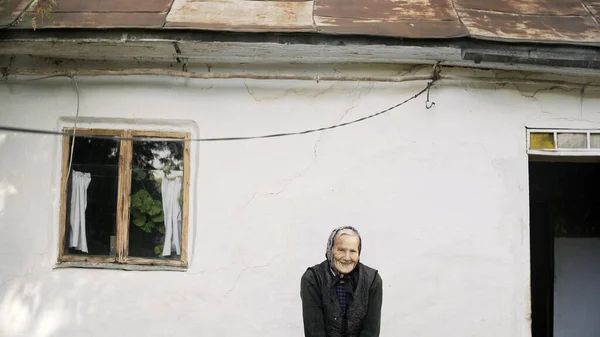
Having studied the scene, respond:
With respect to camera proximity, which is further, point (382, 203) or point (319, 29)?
point (382, 203)

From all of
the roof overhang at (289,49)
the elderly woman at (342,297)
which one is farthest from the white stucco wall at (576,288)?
the elderly woman at (342,297)

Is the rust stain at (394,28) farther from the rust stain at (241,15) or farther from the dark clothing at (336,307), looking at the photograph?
the dark clothing at (336,307)

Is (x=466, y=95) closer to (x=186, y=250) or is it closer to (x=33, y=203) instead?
(x=186, y=250)

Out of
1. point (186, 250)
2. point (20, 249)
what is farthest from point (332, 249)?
point (20, 249)

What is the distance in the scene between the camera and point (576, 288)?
7.71 meters

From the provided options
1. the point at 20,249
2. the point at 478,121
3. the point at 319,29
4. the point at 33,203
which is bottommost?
the point at 20,249

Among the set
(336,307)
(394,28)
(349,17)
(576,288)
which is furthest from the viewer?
(576,288)

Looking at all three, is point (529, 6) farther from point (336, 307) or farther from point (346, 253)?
point (336, 307)

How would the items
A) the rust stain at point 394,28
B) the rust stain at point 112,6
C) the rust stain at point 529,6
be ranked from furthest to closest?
the rust stain at point 529,6
the rust stain at point 112,6
the rust stain at point 394,28

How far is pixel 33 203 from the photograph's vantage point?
5844mm

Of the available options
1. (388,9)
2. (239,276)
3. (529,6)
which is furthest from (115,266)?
(529,6)

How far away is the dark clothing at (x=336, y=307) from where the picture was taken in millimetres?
4117

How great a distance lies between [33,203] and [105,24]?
5.49ft

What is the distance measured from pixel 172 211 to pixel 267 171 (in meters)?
0.91
